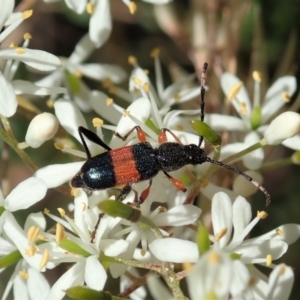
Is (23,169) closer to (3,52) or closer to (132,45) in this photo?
(132,45)

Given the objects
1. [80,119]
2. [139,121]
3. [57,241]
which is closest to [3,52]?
[80,119]

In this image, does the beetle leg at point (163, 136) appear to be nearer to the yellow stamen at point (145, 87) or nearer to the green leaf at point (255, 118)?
the yellow stamen at point (145, 87)

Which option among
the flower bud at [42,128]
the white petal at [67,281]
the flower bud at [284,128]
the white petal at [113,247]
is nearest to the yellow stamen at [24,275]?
the white petal at [67,281]

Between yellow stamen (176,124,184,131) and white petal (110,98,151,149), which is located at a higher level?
white petal (110,98,151,149)

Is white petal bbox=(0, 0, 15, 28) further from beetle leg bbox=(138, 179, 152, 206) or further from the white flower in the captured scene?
beetle leg bbox=(138, 179, 152, 206)

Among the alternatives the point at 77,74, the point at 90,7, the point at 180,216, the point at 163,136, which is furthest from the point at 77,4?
the point at 180,216

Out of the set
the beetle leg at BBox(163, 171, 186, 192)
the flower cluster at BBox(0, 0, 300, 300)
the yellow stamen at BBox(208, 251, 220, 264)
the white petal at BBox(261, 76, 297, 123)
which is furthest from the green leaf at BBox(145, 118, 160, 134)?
the yellow stamen at BBox(208, 251, 220, 264)
